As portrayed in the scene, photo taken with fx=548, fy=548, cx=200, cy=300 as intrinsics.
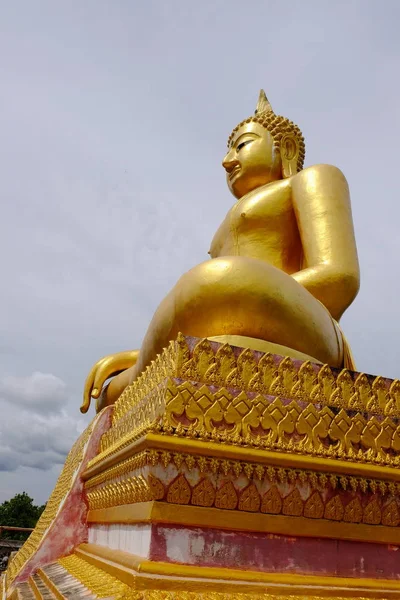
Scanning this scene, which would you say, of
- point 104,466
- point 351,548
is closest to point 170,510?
Result: point 351,548

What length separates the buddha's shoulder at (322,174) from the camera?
15.4 feet

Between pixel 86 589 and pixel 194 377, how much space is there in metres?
1.05

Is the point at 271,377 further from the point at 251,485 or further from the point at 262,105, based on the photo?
the point at 262,105

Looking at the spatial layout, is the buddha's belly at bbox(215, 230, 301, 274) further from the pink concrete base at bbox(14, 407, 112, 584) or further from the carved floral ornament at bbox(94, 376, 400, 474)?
the carved floral ornament at bbox(94, 376, 400, 474)

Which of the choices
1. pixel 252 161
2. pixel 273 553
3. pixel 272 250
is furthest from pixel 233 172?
pixel 273 553

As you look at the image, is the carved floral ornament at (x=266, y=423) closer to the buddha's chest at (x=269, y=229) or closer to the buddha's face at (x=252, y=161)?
the buddha's chest at (x=269, y=229)

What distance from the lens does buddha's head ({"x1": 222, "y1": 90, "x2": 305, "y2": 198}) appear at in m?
5.70

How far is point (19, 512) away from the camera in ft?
57.0

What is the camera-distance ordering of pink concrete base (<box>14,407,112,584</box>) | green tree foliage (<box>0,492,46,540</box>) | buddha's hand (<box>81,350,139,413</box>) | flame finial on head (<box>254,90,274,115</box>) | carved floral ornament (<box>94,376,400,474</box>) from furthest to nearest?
1. green tree foliage (<box>0,492,46,540</box>)
2. flame finial on head (<box>254,90,274,115</box>)
3. buddha's hand (<box>81,350,139,413</box>)
4. pink concrete base (<box>14,407,112,584</box>)
5. carved floral ornament (<box>94,376,400,474</box>)

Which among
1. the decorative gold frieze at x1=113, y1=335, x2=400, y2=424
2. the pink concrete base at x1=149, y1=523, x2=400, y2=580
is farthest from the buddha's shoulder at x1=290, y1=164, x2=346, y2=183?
the pink concrete base at x1=149, y1=523, x2=400, y2=580

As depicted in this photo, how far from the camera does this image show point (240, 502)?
7.23ft

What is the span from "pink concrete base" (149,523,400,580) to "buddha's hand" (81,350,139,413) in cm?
310

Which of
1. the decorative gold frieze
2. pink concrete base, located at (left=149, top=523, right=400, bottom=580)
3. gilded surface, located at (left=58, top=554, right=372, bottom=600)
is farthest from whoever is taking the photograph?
the decorative gold frieze

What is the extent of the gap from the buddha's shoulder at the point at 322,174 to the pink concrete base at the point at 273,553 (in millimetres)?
3067
